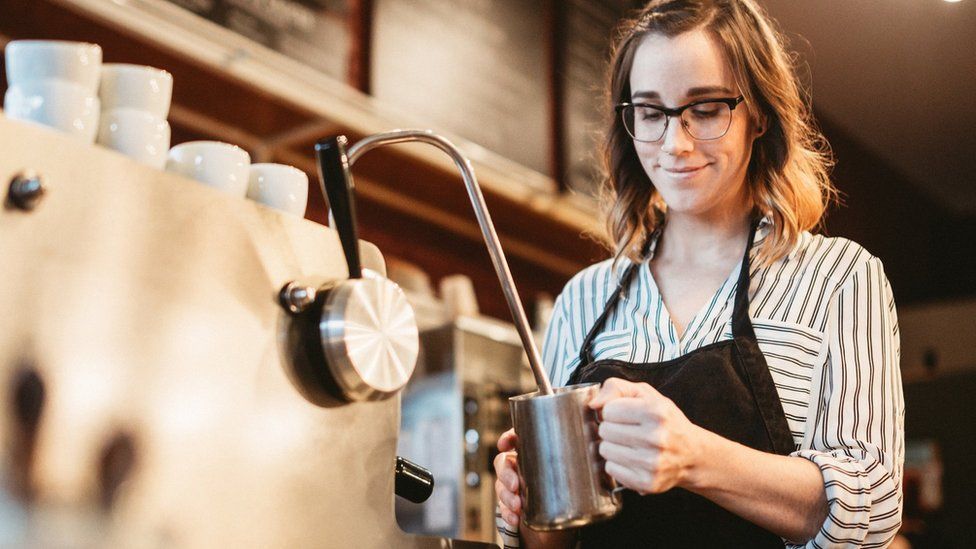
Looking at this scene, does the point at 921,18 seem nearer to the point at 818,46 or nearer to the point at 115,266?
the point at 818,46

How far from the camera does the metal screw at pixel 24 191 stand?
56cm

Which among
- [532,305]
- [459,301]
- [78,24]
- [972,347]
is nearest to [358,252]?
[78,24]

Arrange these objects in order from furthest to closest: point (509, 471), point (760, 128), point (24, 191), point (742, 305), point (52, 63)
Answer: point (760, 128) → point (742, 305) → point (509, 471) → point (52, 63) → point (24, 191)

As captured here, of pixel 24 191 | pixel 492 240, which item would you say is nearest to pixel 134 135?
pixel 24 191


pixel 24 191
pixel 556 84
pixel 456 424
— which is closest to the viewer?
pixel 24 191

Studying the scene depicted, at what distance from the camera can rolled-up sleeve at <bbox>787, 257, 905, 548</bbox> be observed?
86 cm

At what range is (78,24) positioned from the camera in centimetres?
176

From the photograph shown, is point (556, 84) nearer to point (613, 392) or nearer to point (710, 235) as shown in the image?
point (710, 235)

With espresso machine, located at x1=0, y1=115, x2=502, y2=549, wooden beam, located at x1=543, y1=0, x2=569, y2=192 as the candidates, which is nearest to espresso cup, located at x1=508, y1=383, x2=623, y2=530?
espresso machine, located at x1=0, y1=115, x2=502, y2=549

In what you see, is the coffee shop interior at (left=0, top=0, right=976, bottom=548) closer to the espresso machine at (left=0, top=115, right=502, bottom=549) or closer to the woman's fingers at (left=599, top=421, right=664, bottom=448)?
the espresso machine at (left=0, top=115, right=502, bottom=549)

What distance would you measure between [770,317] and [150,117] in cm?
65

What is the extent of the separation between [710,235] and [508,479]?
1.38 feet

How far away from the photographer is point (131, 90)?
709 millimetres

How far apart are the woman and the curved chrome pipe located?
0.20ft
